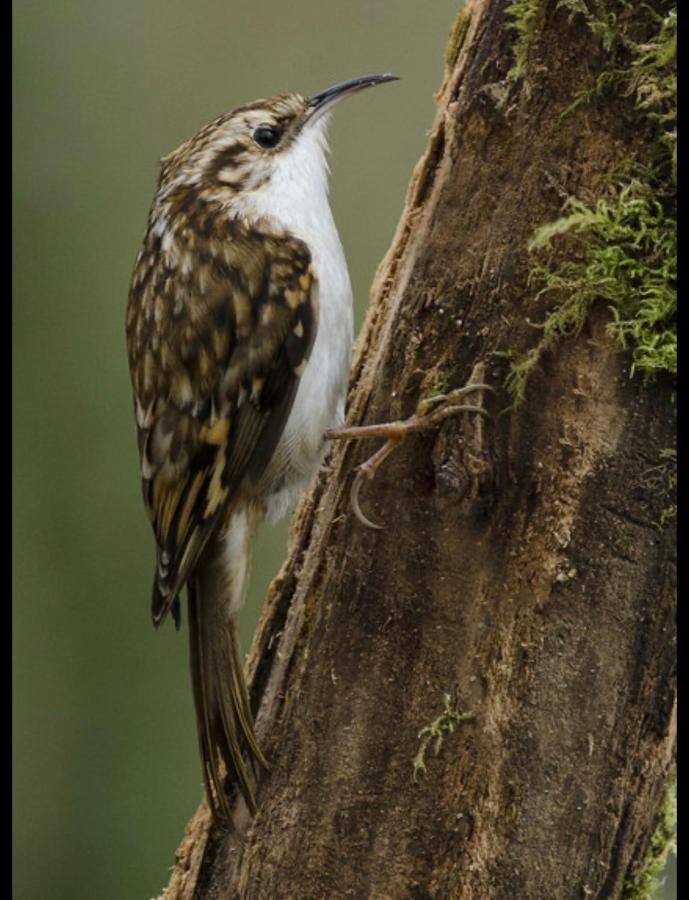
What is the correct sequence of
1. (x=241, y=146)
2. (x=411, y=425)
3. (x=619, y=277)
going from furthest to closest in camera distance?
1. (x=241, y=146)
2. (x=411, y=425)
3. (x=619, y=277)

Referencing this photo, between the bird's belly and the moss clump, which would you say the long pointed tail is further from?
the moss clump

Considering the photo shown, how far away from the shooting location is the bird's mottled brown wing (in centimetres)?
252

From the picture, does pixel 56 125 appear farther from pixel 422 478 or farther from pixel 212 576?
pixel 422 478

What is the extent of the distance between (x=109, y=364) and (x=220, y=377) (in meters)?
1.87

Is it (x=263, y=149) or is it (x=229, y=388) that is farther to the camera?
(x=263, y=149)

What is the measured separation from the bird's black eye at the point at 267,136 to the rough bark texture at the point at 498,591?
0.64 m

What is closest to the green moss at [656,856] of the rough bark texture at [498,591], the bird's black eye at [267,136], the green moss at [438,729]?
the rough bark texture at [498,591]

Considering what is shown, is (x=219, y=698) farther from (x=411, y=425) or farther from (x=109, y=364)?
(x=109, y=364)

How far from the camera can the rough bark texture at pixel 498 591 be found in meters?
1.96

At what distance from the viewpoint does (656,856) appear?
7.11 ft

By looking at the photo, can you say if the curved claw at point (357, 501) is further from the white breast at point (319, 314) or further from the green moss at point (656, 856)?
the green moss at point (656, 856)

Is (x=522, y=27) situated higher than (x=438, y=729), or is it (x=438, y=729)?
(x=522, y=27)

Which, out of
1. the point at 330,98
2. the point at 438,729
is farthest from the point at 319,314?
the point at 438,729

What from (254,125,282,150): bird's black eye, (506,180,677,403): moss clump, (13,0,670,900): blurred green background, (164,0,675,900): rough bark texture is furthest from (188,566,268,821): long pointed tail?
(13,0,670,900): blurred green background
